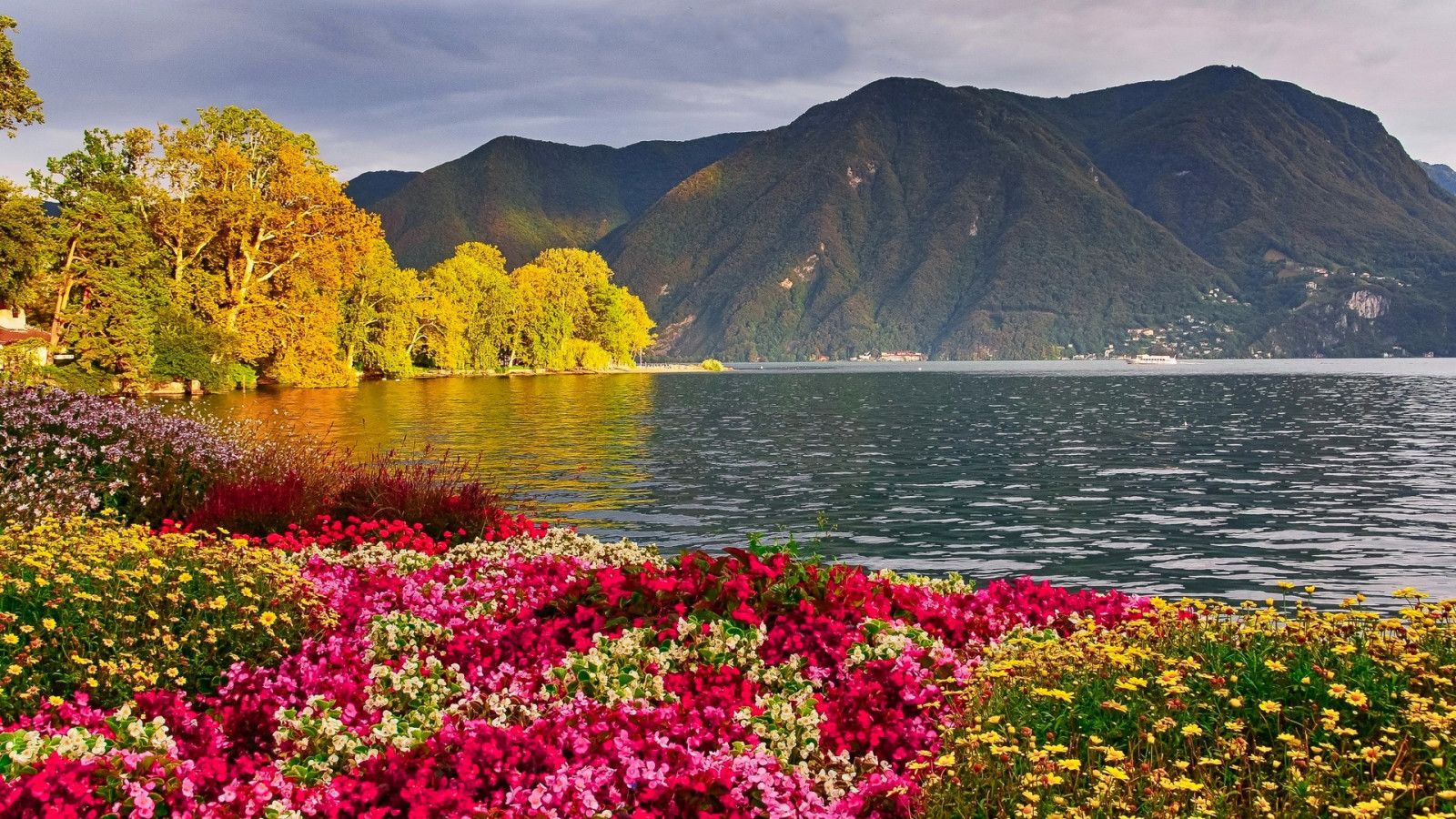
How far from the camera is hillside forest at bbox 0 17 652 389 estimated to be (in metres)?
54.7

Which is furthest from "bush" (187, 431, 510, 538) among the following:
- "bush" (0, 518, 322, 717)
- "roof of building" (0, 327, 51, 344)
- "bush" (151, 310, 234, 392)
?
"bush" (151, 310, 234, 392)

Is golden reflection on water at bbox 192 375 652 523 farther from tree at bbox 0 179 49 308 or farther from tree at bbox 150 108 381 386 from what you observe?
tree at bbox 0 179 49 308

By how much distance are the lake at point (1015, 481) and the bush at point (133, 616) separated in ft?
34.2

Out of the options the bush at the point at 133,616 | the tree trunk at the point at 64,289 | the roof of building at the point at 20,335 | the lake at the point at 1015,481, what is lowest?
the lake at the point at 1015,481

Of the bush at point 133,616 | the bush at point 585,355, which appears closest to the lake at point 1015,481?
the bush at point 133,616

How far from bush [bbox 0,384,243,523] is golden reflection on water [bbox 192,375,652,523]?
3.71 metres

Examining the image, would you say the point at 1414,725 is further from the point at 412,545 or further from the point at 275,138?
the point at 275,138

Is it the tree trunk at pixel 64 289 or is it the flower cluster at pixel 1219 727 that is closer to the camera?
the flower cluster at pixel 1219 727

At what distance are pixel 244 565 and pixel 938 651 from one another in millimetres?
5612

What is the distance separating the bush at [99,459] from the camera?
44.7 ft

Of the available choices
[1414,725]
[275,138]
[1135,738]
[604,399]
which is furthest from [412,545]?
[275,138]

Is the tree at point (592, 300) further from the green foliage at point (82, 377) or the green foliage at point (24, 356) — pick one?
the green foliage at point (24, 356)

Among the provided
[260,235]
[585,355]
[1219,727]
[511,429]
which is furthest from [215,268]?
[1219,727]

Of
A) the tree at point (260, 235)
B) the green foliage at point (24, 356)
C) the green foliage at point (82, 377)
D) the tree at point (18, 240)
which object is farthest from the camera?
the tree at point (260, 235)
